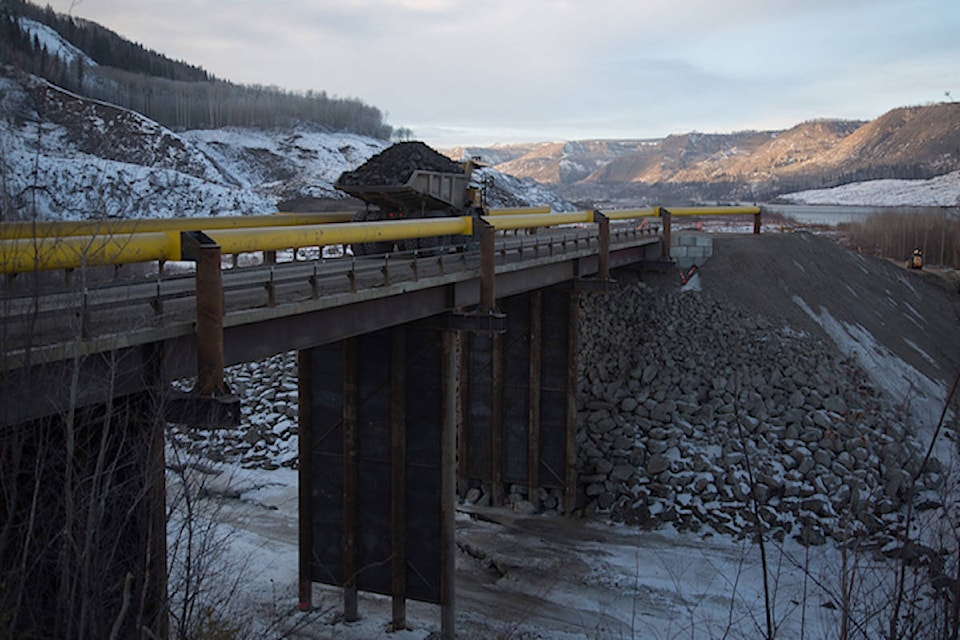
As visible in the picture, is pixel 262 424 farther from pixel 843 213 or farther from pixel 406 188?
pixel 843 213

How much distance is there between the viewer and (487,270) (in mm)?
19281

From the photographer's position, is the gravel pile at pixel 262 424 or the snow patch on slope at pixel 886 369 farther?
the snow patch on slope at pixel 886 369

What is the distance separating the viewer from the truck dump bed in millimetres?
21516

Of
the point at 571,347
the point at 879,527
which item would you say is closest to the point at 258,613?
the point at 571,347

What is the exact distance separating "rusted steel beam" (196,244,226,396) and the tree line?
417 ft

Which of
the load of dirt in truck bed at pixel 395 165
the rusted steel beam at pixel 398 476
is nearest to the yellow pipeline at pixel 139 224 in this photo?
the load of dirt in truck bed at pixel 395 165

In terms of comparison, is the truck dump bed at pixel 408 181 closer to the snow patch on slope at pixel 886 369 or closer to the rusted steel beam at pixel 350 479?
the rusted steel beam at pixel 350 479

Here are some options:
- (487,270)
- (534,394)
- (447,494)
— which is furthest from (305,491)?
(534,394)

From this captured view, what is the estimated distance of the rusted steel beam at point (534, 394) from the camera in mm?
26984

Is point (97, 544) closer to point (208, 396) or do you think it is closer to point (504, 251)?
point (208, 396)

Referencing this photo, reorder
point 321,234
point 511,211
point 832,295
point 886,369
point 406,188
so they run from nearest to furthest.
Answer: point 321,234, point 406,188, point 511,211, point 886,369, point 832,295

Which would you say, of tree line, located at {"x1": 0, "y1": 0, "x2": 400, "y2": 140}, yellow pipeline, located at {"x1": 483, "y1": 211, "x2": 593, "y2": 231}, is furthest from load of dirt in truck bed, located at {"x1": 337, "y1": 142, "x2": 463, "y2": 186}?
tree line, located at {"x1": 0, "y1": 0, "x2": 400, "y2": 140}

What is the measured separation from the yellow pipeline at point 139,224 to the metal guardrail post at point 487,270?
449cm

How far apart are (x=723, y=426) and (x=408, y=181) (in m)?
14.5
